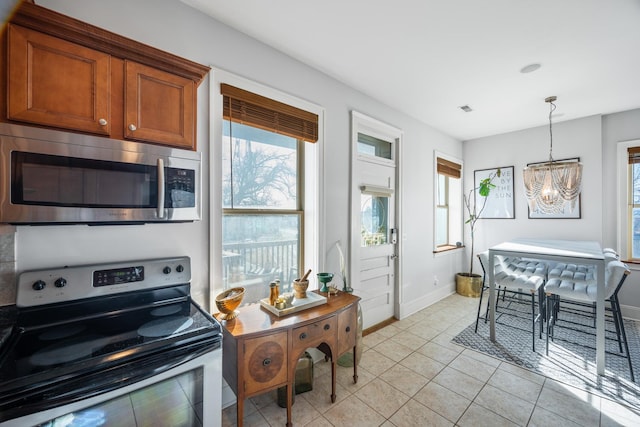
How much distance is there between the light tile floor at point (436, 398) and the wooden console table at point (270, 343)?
21 cm

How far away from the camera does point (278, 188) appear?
2402 mm

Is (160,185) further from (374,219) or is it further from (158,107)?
(374,219)

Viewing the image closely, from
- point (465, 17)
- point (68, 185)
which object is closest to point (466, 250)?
point (465, 17)

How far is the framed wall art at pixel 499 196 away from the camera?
4504 mm

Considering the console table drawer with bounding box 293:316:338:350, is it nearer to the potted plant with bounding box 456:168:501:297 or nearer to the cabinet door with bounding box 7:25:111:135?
the cabinet door with bounding box 7:25:111:135

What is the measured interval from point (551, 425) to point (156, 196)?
2854 millimetres

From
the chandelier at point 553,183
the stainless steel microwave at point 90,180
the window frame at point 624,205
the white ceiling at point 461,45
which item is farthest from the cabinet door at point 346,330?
the window frame at point 624,205

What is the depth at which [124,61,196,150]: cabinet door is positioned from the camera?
1.32 m

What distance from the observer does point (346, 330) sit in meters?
2.14

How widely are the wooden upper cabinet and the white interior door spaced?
183 cm

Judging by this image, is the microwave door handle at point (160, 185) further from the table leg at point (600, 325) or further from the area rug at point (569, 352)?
the table leg at point (600, 325)

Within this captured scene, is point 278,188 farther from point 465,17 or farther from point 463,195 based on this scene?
point 463,195

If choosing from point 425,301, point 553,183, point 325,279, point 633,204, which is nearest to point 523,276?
point 553,183

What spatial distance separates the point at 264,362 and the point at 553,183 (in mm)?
3388
